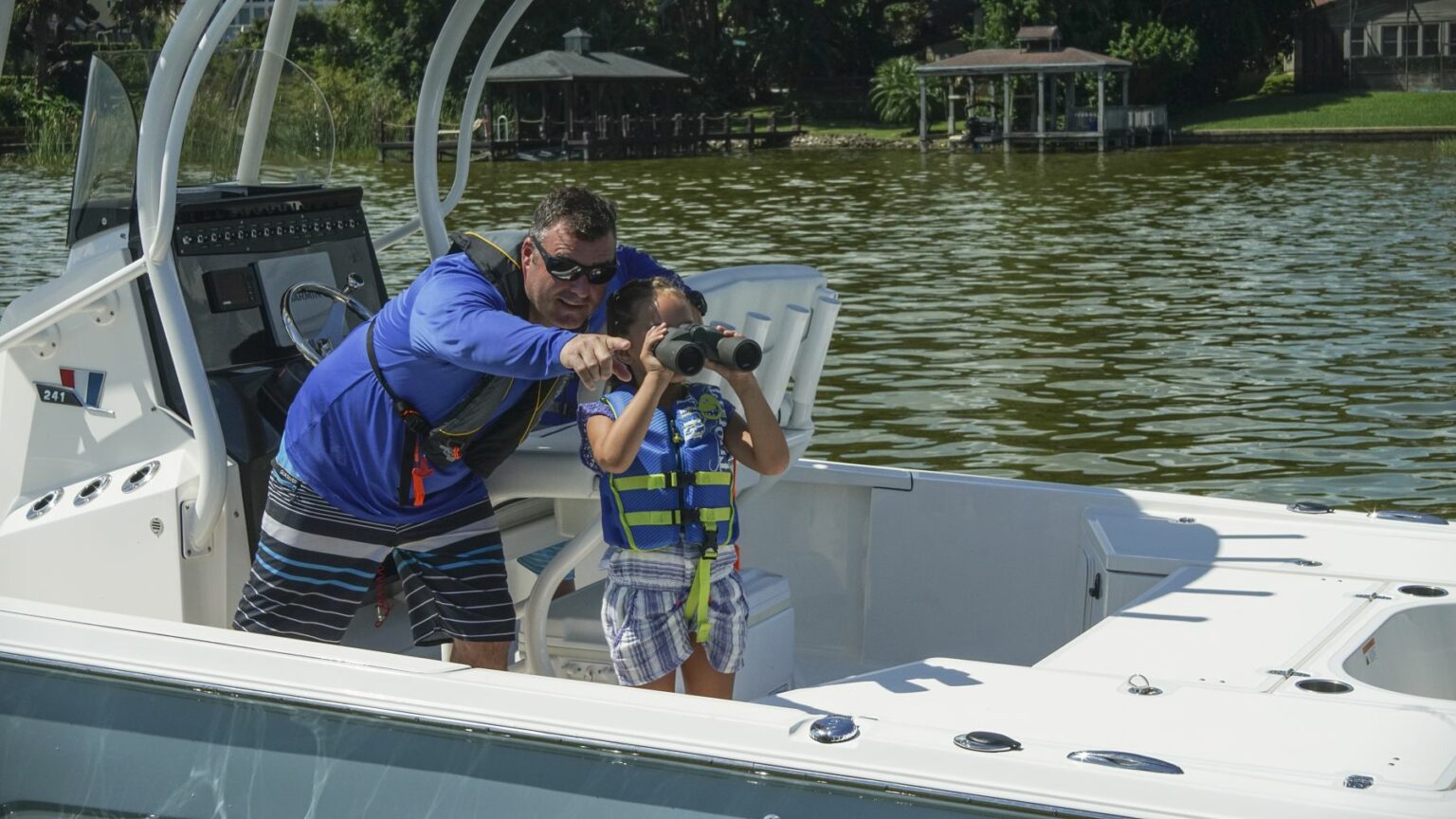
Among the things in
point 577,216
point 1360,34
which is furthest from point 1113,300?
point 1360,34

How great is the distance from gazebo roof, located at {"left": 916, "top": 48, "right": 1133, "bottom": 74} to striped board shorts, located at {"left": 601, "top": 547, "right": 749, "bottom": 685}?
3713 cm

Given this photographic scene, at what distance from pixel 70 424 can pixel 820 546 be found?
1977mm

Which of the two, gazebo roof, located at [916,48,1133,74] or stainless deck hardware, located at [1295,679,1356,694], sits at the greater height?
gazebo roof, located at [916,48,1133,74]

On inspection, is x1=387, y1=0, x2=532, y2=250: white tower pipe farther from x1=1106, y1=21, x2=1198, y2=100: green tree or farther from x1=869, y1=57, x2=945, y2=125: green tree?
x1=869, y1=57, x2=945, y2=125: green tree

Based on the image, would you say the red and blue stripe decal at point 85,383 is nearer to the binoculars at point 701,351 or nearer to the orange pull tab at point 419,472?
the orange pull tab at point 419,472

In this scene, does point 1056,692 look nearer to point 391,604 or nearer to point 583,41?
point 391,604

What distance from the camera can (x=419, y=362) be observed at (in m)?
3.58

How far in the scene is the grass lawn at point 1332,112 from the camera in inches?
1596

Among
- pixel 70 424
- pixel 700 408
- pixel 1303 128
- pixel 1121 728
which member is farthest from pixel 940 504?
pixel 1303 128

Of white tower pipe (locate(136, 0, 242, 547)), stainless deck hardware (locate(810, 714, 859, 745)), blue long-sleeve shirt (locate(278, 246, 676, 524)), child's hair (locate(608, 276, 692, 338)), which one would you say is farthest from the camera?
white tower pipe (locate(136, 0, 242, 547))

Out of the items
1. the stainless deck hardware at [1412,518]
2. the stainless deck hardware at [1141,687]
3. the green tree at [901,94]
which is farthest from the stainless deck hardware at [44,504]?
the green tree at [901,94]

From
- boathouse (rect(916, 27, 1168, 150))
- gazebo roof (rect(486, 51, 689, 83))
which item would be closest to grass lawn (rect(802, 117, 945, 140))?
boathouse (rect(916, 27, 1168, 150))

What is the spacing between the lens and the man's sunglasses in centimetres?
341

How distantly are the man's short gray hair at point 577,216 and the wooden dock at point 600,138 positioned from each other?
3690 cm
